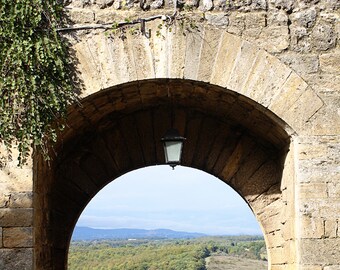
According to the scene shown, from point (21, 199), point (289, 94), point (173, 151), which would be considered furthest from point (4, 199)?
point (289, 94)

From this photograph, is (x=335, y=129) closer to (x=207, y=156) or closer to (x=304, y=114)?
(x=304, y=114)

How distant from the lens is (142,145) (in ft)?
22.6

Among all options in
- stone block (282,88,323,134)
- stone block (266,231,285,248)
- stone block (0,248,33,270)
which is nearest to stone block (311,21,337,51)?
stone block (282,88,323,134)

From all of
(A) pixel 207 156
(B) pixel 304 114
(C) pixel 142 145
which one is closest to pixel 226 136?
(A) pixel 207 156

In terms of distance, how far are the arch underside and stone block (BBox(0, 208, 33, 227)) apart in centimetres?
87

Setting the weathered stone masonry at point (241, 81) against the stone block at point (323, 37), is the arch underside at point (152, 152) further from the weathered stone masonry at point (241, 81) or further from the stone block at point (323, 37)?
the stone block at point (323, 37)

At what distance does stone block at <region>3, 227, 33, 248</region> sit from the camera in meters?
5.14

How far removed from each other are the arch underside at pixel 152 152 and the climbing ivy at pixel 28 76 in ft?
2.57

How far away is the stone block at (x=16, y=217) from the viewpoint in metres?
5.16

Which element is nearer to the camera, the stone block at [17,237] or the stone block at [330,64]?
the stone block at [17,237]

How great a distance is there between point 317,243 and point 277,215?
1.24 meters

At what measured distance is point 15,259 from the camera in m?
5.11

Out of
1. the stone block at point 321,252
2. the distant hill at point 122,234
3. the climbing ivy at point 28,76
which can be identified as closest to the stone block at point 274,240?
the stone block at point 321,252

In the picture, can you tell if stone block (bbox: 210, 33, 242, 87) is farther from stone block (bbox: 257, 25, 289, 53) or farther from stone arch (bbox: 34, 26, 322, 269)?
stone block (bbox: 257, 25, 289, 53)
